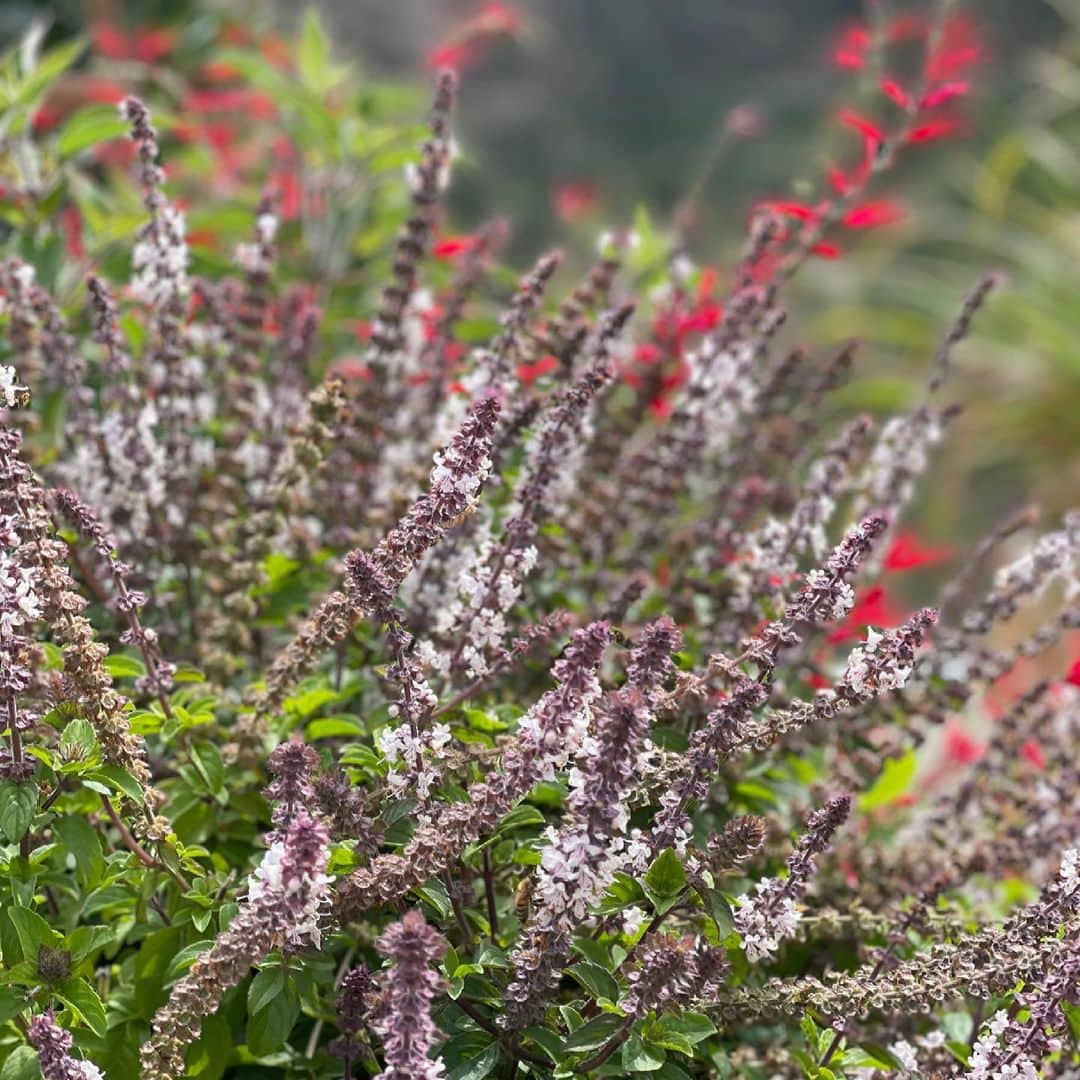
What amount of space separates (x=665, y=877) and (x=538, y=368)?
158cm

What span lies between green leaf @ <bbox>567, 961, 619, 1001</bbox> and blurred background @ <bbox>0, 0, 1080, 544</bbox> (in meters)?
6.25

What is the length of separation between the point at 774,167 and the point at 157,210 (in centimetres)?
1058

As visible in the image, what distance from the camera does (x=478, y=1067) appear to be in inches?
62.2

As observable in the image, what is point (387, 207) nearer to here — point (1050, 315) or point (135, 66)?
point (135, 66)

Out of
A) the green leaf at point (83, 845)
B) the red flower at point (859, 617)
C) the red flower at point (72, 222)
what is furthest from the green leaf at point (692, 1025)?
the red flower at point (72, 222)

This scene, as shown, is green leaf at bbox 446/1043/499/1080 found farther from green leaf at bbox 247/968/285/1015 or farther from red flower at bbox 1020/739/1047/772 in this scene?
red flower at bbox 1020/739/1047/772

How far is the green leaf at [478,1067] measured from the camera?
157cm

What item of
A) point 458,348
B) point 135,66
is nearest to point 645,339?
point 458,348

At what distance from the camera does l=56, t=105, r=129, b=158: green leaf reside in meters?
2.65

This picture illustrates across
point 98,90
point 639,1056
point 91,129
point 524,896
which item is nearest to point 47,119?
point 98,90

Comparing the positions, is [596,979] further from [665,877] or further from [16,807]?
[16,807]

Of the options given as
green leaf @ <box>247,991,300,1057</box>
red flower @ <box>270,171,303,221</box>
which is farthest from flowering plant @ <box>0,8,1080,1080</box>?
red flower @ <box>270,171,303,221</box>

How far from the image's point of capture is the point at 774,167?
12.0 metres

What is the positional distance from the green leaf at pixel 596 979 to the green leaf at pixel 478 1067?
14cm
